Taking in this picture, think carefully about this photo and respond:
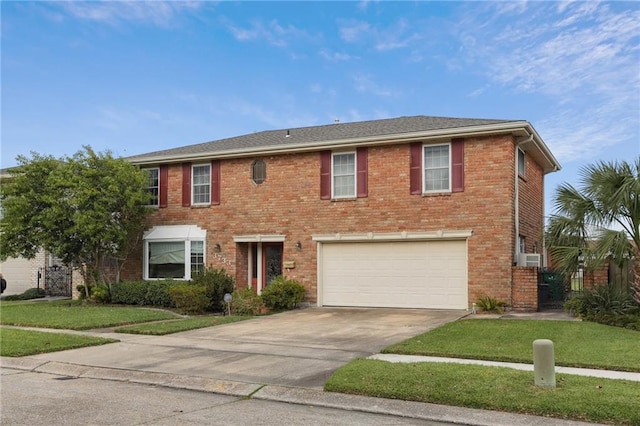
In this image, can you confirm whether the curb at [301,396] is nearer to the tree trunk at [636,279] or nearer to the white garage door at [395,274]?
the tree trunk at [636,279]

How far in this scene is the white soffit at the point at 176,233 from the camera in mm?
20391

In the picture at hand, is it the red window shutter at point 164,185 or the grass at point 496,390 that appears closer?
the grass at point 496,390

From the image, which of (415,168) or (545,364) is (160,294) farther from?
(545,364)

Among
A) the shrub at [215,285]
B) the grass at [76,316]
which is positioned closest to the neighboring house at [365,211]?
the shrub at [215,285]

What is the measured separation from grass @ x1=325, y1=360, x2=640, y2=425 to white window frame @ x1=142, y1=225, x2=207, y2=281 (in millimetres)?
12773

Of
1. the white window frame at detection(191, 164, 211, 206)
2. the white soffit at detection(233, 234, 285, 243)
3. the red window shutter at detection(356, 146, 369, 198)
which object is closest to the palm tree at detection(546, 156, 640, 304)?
the red window shutter at detection(356, 146, 369, 198)

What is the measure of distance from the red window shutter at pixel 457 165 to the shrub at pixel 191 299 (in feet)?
26.5

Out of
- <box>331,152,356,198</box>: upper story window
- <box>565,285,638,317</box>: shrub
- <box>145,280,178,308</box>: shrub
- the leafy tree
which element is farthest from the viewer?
<box>145,280,178,308</box>: shrub

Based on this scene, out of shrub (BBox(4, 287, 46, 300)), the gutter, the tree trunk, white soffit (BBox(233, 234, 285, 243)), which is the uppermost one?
the gutter

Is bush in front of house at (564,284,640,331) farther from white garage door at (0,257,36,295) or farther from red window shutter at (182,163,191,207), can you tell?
white garage door at (0,257,36,295)

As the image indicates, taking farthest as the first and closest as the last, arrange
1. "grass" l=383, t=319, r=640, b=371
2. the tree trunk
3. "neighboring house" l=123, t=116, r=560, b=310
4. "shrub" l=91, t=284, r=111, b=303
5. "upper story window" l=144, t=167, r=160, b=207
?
"upper story window" l=144, t=167, r=160, b=207 < "shrub" l=91, t=284, r=111, b=303 < "neighboring house" l=123, t=116, r=560, b=310 < the tree trunk < "grass" l=383, t=319, r=640, b=371

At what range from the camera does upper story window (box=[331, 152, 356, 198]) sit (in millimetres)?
18250

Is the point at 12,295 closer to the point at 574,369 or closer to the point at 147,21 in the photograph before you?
the point at 147,21

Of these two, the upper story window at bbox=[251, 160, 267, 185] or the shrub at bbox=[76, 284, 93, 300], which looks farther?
the shrub at bbox=[76, 284, 93, 300]
